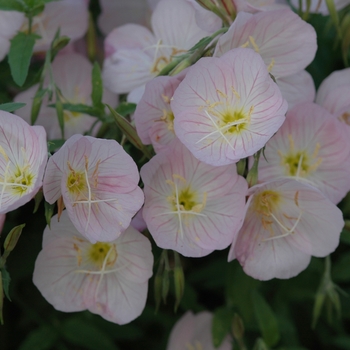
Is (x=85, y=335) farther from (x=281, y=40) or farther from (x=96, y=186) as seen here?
(x=281, y=40)

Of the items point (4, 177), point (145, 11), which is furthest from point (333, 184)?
point (145, 11)

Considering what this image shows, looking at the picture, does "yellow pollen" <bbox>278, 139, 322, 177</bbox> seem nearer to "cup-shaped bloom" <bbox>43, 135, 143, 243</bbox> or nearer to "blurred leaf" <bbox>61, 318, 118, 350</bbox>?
"cup-shaped bloom" <bbox>43, 135, 143, 243</bbox>

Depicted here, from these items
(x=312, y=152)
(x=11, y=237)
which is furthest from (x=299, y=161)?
(x=11, y=237)

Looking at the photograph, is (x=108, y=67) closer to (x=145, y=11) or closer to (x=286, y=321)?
(x=145, y=11)

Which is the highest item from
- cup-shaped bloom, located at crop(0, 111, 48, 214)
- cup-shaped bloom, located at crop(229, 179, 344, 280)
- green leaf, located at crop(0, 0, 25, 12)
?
green leaf, located at crop(0, 0, 25, 12)

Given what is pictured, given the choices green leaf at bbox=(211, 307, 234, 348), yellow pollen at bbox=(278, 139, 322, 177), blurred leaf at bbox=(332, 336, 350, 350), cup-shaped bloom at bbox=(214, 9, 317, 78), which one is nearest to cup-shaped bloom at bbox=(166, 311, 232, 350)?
green leaf at bbox=(211, 307, 234, 348)

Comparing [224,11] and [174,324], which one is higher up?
[224,11]

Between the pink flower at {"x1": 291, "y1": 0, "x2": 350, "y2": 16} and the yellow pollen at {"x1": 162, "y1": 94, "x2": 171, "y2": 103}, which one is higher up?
the pink flower at {"x1": 291, "y1": 0, "x2": 350, "y2": 16}
